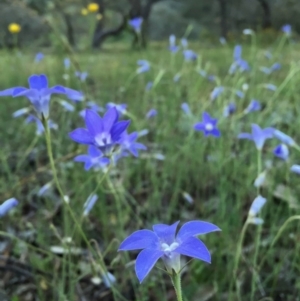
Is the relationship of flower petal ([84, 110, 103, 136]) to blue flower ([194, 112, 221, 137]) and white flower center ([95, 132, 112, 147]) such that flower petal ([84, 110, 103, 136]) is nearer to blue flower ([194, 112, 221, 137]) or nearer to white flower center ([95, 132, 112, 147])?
white flower center ([95, 132, 112, 147])

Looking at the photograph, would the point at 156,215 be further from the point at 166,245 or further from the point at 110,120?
the point at 166,245

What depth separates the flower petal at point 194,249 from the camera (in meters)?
0.40

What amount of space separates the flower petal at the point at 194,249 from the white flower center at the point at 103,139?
21cm

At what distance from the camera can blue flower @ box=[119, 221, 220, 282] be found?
402mm

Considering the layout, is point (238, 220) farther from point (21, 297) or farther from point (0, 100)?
point (0, 100)

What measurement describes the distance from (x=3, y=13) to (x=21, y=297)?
427 centimetres

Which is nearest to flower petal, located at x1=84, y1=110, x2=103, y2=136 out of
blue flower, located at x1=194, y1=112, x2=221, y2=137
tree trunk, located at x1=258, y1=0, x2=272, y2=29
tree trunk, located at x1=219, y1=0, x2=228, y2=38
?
blue flower, located at x1=194, y1=112, x2=221, y2=137

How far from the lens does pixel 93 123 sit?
596 millimetres

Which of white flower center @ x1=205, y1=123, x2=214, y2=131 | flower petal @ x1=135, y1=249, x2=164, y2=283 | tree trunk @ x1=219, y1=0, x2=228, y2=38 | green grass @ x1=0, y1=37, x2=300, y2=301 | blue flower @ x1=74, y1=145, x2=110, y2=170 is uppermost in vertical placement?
flower petal @ x1=135, y1=249, x2=164, y2=283

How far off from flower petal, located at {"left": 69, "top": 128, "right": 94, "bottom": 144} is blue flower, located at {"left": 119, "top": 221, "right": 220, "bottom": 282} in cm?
17

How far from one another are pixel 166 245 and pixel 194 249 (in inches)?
1.6

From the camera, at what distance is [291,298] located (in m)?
0.86

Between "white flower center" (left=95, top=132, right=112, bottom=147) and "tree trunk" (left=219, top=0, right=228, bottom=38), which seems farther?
"tree trunk" (left=219, top=0, right=228, bottom=38)

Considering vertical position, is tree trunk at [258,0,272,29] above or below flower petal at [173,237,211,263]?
below
